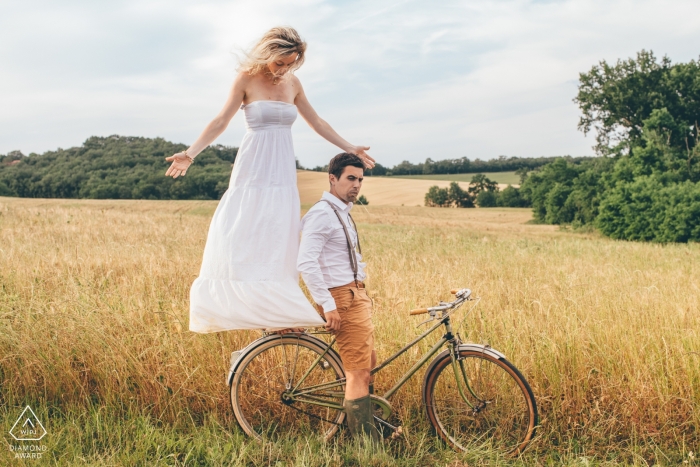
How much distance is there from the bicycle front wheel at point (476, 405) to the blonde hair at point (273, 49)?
2.33 metres

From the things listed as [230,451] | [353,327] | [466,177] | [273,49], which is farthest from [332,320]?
[466,177]

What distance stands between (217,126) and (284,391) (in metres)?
1.99

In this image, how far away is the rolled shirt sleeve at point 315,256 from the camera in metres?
3.31

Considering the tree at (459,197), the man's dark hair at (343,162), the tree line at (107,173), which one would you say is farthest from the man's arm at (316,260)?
the tree at (459,197)

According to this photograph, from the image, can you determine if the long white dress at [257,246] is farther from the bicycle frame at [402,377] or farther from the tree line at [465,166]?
the tree line at [465,166]

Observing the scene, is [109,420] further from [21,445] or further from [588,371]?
[588,371]

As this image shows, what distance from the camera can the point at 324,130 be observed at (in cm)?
409

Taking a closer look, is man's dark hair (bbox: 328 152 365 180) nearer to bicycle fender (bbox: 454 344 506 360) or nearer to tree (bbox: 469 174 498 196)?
bicycle fender (bbox: 454 344 506 360)

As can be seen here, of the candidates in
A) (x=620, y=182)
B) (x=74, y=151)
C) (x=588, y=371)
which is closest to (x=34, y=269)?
(x=588, y=371)

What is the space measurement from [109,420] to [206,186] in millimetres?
42688

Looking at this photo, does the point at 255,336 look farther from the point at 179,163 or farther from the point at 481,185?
the point at 481,185

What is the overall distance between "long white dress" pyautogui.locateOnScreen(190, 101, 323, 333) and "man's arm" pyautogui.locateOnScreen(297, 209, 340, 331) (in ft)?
0.57

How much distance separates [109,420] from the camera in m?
4.05

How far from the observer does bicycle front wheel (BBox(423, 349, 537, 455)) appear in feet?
12.1
